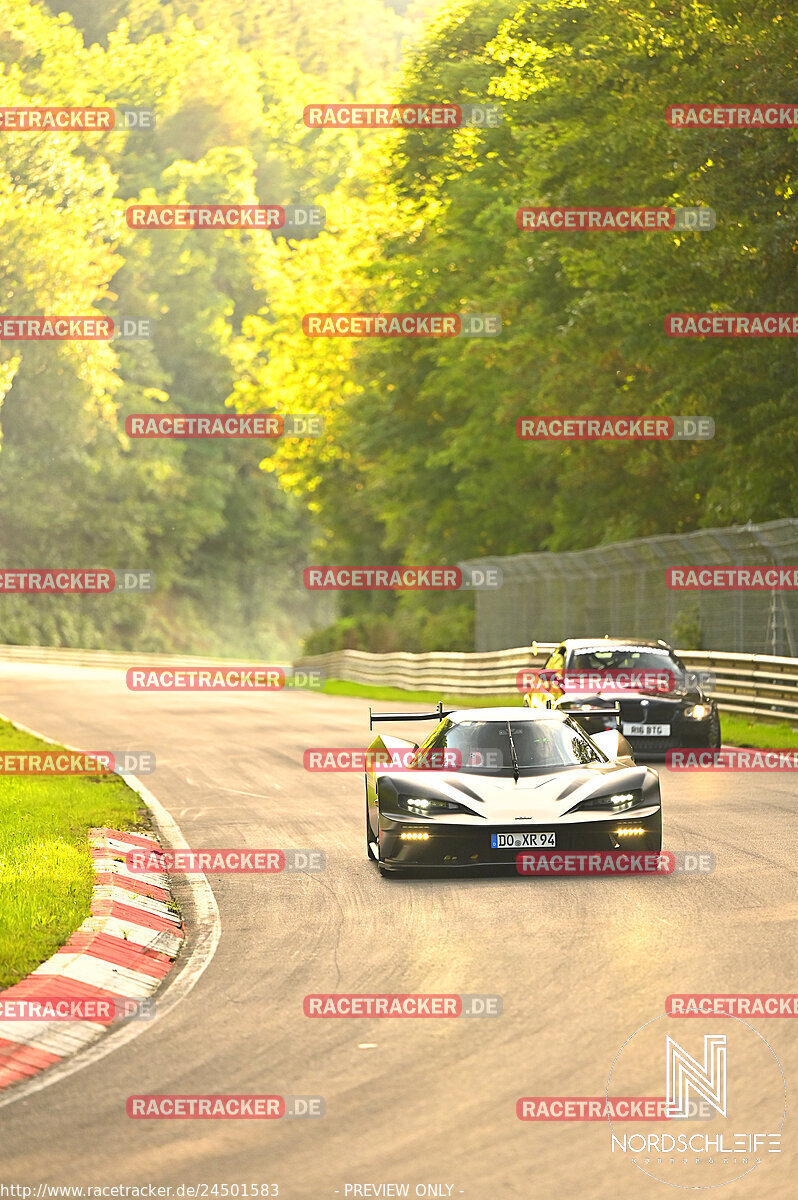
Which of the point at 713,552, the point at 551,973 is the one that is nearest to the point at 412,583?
the point at 713,552

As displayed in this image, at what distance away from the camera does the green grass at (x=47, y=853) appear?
10000 mm

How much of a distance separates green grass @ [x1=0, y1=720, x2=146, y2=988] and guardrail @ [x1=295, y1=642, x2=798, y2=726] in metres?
10.5

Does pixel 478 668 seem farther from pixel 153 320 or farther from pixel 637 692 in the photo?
pixel 153 320

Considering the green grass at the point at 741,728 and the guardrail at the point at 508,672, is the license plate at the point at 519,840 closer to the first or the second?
the green grass at the point at 741,728

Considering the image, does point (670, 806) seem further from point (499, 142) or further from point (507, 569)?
point (499, 142)

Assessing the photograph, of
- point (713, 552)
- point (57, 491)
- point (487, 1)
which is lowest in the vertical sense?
point (713, 552)

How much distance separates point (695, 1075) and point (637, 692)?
1461 centimetres

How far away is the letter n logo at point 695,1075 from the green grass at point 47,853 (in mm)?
3655

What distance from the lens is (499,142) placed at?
A: 4559 cm

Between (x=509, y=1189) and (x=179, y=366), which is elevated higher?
(x=179, y=366)

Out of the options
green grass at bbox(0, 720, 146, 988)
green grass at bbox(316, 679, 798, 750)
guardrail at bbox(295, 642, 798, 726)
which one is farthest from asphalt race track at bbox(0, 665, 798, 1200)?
guardrail at bbox(295, 642, 798, 726)

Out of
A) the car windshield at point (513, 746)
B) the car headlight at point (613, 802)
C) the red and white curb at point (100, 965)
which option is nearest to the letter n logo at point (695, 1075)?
the red and white curb at point (100, 965)

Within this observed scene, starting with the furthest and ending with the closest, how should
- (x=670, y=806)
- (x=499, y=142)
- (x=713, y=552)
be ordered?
(x=499, y=142)
(x=713, y=552)
(x=670, y=806)

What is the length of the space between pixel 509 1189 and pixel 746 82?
25.0 metres
